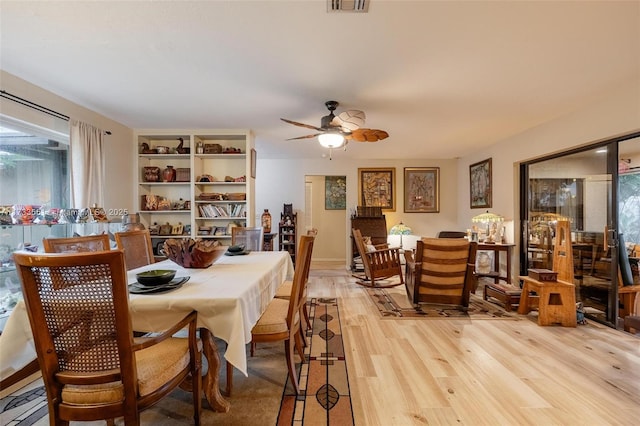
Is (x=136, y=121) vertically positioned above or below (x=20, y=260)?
above

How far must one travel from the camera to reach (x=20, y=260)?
3.22 ft

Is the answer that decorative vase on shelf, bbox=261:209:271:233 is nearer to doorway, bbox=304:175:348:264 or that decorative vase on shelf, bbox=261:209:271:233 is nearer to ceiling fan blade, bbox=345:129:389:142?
doorway, bbox=304:175:348:264

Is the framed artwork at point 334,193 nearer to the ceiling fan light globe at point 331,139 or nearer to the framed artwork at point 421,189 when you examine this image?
the framed artwork at point 421,189

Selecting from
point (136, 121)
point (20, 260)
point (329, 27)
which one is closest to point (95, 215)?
point (136, 121)

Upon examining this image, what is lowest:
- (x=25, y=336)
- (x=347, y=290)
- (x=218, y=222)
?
(x=347, y=290)

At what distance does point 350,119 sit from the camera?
2793mm

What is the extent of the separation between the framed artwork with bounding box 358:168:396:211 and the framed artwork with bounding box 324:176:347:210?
1087 millimetres

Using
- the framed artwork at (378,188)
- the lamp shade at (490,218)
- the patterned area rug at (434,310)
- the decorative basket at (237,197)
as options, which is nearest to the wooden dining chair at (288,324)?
the patterned area rug at (434,310)

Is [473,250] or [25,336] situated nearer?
[25,336]

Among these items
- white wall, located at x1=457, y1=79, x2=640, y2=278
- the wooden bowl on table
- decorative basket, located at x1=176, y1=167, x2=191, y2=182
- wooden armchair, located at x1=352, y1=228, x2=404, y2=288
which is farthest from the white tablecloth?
white wall, located at x1=457, y1=79, x2=640, y2=278

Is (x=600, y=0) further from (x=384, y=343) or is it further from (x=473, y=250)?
(x=384, y=343)

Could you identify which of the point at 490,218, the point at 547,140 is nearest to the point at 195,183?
the point at 490,218

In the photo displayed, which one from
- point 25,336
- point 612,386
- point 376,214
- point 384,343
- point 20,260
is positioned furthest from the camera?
point 376,214

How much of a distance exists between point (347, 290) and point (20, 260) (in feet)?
12.4
